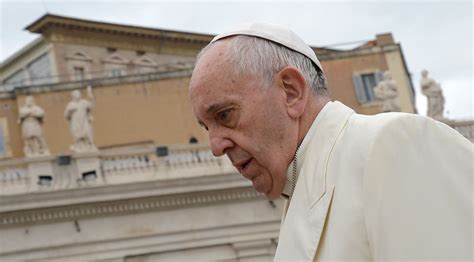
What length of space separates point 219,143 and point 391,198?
46 centimetres

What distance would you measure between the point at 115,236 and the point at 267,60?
1713 cm

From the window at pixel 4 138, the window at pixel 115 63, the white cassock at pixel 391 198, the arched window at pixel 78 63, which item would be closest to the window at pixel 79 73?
the arched window at pixel 78 63

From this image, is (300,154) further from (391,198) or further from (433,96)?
(433,96)

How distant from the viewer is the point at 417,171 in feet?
7.04

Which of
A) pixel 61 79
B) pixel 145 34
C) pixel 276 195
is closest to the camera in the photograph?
pixel 276 195

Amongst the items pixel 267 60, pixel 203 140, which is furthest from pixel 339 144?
pixel 203 140

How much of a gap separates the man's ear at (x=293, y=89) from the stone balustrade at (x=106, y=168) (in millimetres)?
16767

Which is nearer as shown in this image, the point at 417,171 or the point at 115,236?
the point at 417,171

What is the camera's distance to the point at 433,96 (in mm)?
23016

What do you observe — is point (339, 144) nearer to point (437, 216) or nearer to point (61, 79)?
point (437, 216)

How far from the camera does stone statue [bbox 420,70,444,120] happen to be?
75.0 ft

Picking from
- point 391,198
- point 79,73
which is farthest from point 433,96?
point 391,198

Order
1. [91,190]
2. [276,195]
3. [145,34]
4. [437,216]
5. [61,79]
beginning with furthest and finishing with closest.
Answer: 1. [145,34]
2. [61,79]
3. [91,190]
4. [276,195]
5. [437,216]

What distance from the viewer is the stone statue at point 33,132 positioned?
20.4 metres
